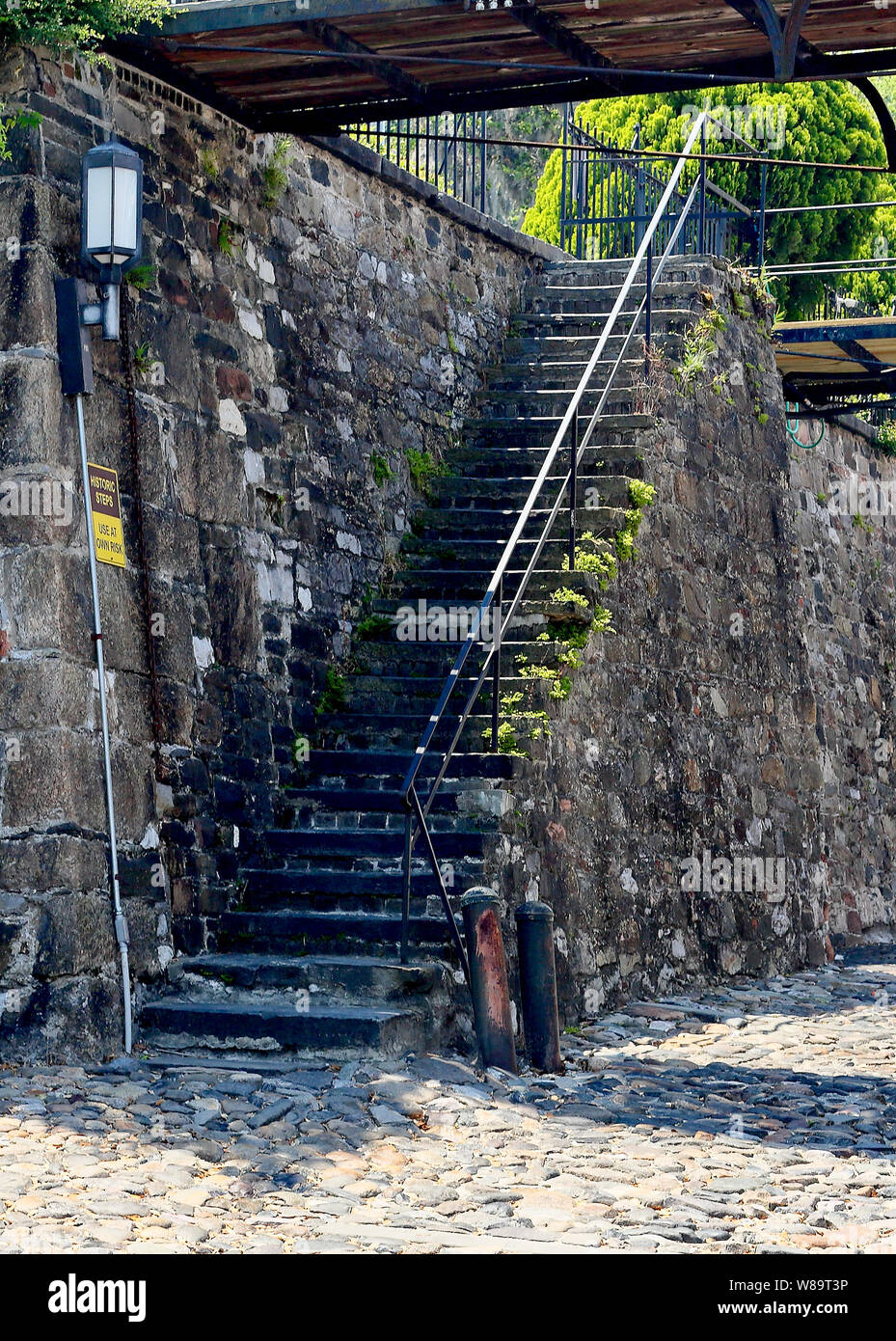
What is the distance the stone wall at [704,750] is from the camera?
8758 mm

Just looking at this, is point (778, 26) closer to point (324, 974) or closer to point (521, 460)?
point (521, 460)

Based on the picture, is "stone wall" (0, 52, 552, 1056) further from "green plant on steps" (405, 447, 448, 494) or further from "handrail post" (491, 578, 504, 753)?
"handrail post" (491, 578, 504, 753)

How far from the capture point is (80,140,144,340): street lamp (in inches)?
283

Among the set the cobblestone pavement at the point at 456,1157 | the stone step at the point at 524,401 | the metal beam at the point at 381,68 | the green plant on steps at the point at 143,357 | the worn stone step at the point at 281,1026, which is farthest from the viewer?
the stone step at the point at 524,401

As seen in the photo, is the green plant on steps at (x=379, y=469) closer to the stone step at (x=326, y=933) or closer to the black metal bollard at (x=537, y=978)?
the stone step at (x=326, y=933)

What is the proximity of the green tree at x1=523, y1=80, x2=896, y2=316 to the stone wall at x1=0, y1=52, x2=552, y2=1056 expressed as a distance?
862 cm

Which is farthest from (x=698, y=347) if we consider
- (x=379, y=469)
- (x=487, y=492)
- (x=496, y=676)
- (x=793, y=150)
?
(x=793, y=150)

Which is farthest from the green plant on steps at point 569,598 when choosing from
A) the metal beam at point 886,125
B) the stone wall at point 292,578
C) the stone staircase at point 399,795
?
the metal beam at point 886,125

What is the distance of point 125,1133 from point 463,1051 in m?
1.93

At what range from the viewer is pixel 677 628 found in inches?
408

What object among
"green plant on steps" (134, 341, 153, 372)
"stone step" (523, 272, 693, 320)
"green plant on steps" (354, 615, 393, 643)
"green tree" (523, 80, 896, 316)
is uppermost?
"green tree" (523, 80, 896, 316)

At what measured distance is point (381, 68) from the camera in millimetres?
7703

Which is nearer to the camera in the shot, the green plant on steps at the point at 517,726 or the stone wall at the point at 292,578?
the stone wall at the point at 292,578

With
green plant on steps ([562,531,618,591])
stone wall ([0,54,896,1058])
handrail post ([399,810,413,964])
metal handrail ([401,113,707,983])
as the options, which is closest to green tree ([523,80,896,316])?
stone wall ([0,54,896,1058])
